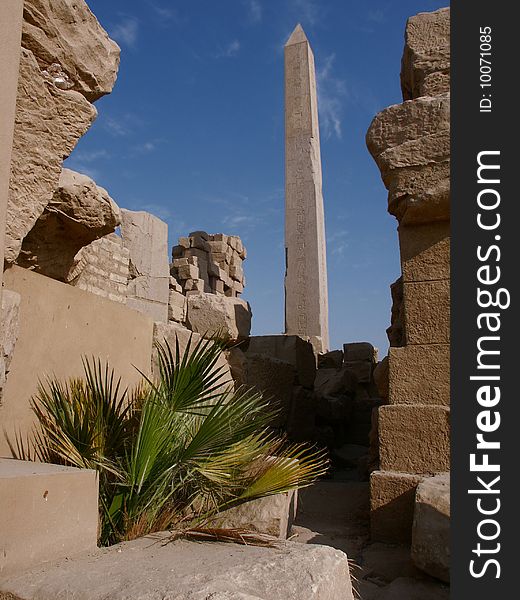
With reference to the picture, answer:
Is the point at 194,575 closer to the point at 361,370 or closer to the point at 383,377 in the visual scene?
the point at 383,377

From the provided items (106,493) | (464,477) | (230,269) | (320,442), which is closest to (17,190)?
(106,493)

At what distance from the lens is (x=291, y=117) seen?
12.9m

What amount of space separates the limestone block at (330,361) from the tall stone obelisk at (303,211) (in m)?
1.05

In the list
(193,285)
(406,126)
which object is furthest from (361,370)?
(406,126)

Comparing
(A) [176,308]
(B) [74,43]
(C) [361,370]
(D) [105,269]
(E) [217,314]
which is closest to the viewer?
(B) [74,43]

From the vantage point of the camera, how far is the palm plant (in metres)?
3.15

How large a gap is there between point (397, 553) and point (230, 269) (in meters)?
11.3

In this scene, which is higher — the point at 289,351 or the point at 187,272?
the point at 187,272

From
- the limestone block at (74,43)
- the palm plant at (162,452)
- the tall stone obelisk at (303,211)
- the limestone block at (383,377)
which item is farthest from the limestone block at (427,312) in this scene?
the tall stone obelisk at (303,211)

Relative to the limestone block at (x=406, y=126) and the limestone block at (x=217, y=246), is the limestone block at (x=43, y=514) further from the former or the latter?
the limestone block at (x=217, y=246)

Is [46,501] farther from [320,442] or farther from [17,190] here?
[320,442]

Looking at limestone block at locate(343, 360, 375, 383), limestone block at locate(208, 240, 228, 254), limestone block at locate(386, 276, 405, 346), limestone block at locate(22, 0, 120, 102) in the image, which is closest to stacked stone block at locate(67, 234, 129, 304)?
limestone block at locate(22, 0, 120, 102)

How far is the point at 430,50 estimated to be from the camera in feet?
15.4

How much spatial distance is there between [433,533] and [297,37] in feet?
39.7
